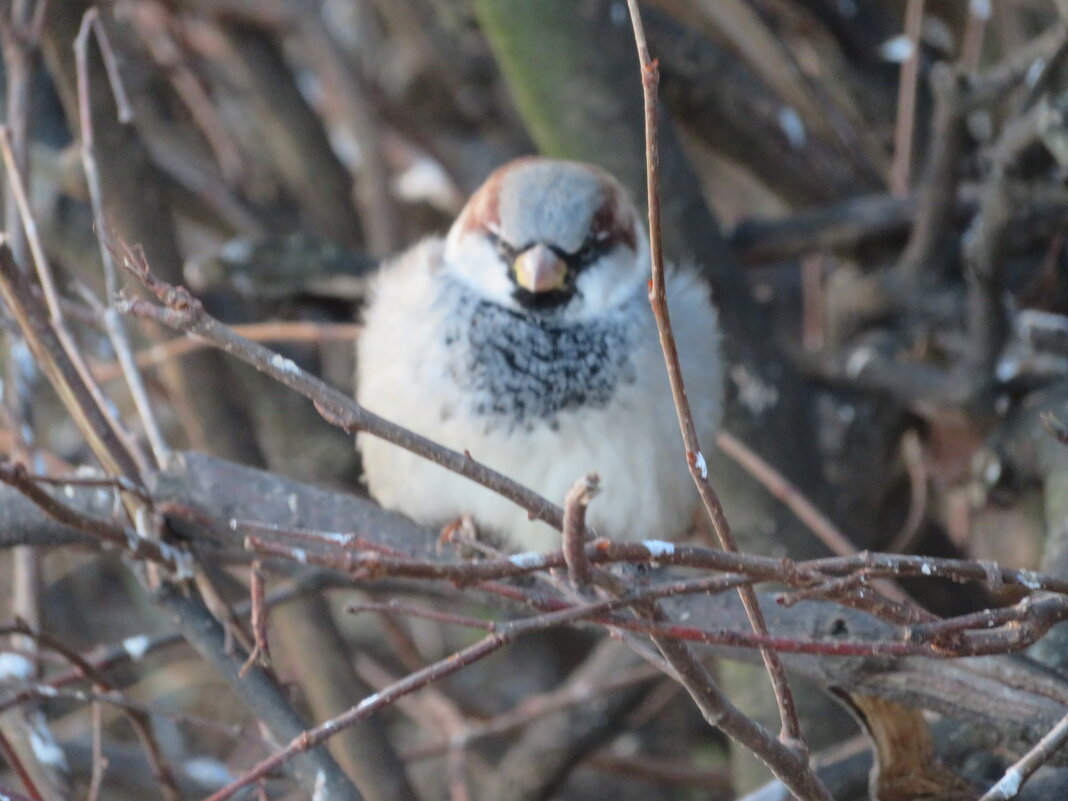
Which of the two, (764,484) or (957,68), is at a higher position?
(957,68)

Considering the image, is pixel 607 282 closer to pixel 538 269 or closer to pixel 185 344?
pixel 538 269

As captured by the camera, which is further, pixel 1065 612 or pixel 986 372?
pixel 986 372

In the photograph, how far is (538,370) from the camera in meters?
1.89

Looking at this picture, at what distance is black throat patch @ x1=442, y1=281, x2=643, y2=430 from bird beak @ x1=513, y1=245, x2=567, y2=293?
68 mm

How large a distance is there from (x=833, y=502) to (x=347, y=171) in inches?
56.9

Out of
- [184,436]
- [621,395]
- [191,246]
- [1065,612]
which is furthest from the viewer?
[191,246]

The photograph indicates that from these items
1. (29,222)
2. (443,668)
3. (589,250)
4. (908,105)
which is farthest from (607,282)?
(443,668)

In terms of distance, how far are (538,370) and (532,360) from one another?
18 mm

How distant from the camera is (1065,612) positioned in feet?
3.64

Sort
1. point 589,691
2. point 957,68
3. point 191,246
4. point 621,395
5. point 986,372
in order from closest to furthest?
point 621,395 → point 957,68 → point 986,372 → point 589,691 → point 191,246

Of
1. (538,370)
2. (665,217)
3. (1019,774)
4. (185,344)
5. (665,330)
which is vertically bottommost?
(1019,774)

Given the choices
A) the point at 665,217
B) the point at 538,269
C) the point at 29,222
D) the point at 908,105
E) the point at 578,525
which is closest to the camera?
the point at 578,525

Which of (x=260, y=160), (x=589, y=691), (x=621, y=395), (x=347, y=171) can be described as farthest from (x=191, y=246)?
(x=621, y=395)

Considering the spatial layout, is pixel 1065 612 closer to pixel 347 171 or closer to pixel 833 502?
pixel 833 502
